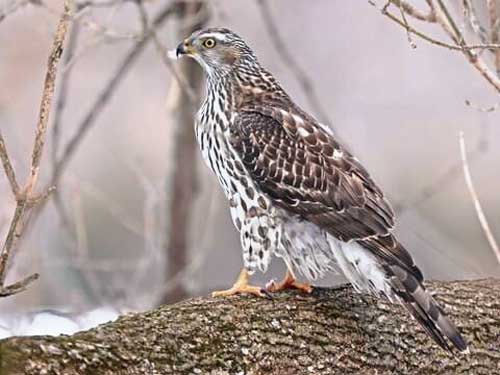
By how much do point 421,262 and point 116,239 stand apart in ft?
10.4

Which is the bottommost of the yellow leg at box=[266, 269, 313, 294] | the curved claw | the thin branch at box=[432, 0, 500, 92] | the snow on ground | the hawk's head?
the yellow leg at box=[266, 269, 313, 294]

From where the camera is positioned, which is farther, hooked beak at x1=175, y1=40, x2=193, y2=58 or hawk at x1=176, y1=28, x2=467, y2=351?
hooked beak at x1=175, y1=40, x2=193, y2=58

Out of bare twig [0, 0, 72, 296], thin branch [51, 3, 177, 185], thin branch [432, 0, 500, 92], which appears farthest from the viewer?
thin branch [51, 3, 177, 185]

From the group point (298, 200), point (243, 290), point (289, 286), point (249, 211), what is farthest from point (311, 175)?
point (243, 290)

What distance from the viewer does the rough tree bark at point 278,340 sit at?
3.25 m

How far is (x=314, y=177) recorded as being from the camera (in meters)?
4.63

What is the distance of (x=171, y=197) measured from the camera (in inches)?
271

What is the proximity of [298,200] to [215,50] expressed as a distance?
1.09 m

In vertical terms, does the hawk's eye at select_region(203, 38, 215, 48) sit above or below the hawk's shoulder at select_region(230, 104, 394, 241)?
above

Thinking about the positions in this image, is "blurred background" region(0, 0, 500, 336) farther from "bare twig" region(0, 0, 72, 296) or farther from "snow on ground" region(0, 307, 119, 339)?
"bare twig" region(0, 0, 72, 296)

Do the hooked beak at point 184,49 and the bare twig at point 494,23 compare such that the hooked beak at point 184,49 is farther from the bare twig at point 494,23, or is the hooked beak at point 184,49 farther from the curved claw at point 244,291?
the bare twig at point 494,23

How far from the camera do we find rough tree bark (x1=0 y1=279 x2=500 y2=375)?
3.25 metres

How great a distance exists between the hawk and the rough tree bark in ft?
0.61

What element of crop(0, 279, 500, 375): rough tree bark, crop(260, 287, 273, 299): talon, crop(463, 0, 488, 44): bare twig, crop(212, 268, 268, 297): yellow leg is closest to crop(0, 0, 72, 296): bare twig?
crop(0, 279, 500, 375): rough tree bark
